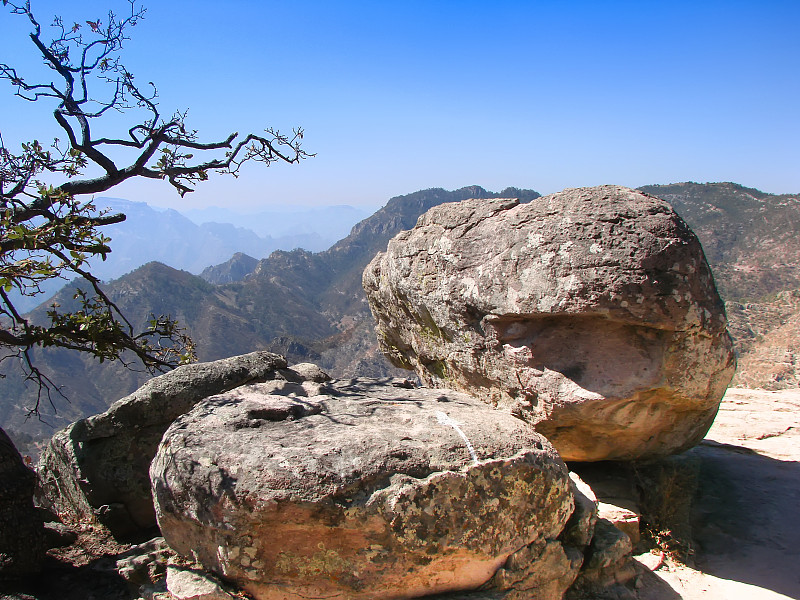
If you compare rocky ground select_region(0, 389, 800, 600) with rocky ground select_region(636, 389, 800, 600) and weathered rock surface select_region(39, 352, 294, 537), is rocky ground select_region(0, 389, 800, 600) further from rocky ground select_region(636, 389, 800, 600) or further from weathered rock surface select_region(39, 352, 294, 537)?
weathered rock surface select_region(39, 352, 294, 537)

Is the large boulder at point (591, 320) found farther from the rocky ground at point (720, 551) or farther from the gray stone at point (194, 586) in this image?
the gray stone at point (194, 586)

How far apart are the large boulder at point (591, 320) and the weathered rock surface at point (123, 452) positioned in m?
3.47

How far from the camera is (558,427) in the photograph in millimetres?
6590

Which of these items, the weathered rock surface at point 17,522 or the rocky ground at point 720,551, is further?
the rocky ground at point 720,551

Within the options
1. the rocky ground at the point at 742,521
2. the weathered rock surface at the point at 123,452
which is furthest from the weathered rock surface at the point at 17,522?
the rocky ground at the point at 742,521

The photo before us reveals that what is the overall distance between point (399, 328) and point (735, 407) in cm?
858

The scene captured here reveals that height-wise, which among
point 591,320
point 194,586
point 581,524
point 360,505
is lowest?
point 581,524

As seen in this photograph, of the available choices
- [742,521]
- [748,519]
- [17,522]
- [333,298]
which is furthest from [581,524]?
[333,298]

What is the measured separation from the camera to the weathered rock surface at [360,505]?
4156 millimetres

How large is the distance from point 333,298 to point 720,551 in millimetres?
68373

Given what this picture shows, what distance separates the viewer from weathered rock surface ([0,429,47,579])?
4.78 m

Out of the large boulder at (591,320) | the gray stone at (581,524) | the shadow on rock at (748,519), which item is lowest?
the shadow on rock at (748,519)

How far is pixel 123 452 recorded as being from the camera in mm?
6484

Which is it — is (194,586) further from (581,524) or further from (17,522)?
(581,524)
